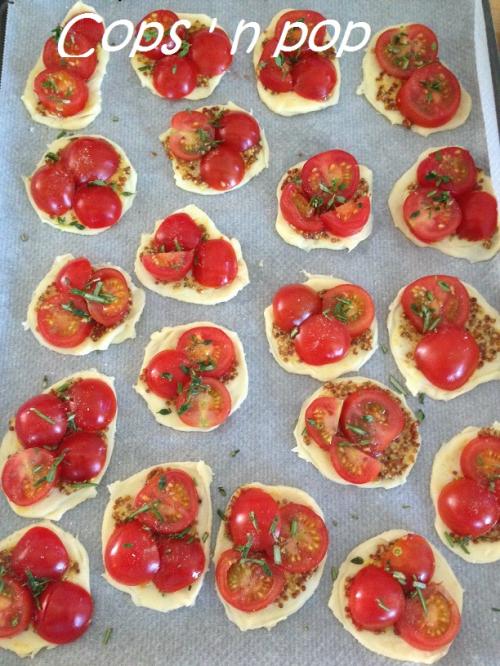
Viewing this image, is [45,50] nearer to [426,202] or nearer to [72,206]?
[72,206]

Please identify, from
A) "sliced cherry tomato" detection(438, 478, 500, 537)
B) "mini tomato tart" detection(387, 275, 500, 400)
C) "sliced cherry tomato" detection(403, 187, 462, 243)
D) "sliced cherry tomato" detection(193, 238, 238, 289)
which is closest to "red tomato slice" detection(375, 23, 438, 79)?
"sliced cherry tomato" detection(403, 187, 462, 243)

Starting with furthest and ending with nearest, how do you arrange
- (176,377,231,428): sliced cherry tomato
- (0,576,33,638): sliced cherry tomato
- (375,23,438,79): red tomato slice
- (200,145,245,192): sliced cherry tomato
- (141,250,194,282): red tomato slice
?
(375,23,438,79): red tomato slice
(200,145,245,192): sliced cherry tomato
(141,250,194,282): red tomato slice
(176,377,231,428): sliced cherry tomato
(0,576,33,638): sliced cherry tomato

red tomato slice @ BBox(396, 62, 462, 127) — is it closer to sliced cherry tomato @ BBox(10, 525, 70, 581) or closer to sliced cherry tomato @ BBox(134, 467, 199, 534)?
sliced cherry tomato @ BBox(134, 467, 199, 534)

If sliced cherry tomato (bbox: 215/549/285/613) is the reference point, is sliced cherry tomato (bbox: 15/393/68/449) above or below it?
above

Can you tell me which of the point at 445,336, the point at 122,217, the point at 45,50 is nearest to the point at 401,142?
the point at 445,336

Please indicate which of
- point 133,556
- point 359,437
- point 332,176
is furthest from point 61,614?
point 332,176
